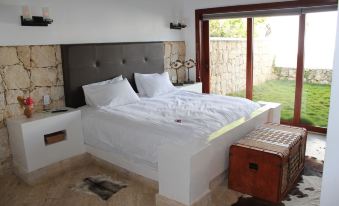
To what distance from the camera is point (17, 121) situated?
279cm

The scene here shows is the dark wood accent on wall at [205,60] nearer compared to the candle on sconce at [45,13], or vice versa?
the candle on sconce at [45,13]

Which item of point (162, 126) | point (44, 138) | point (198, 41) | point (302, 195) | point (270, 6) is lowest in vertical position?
point (302, 195)

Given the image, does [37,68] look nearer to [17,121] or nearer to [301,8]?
[17,121]

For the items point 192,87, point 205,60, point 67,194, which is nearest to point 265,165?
point 67,194

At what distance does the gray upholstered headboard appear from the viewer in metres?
3.36

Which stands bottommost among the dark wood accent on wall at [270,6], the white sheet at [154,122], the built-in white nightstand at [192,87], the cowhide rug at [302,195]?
the cowhide rug at [302,195]

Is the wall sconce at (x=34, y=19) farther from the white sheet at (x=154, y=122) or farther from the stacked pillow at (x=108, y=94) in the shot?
the white sheet at (x=154, y=122)

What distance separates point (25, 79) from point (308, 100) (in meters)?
3.84

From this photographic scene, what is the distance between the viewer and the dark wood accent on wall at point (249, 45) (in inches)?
157

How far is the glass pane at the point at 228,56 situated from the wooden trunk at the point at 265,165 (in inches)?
89.9

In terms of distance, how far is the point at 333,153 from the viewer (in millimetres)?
861

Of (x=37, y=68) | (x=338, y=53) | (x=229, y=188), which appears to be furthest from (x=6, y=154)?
(x=338, y=53)

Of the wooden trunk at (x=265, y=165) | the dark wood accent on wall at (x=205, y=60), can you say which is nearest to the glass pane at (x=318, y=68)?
the dark wood accent on wall at (x=205, y=60)

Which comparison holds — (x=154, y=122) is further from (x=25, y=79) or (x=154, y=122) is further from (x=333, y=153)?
(x=333, y=153)
